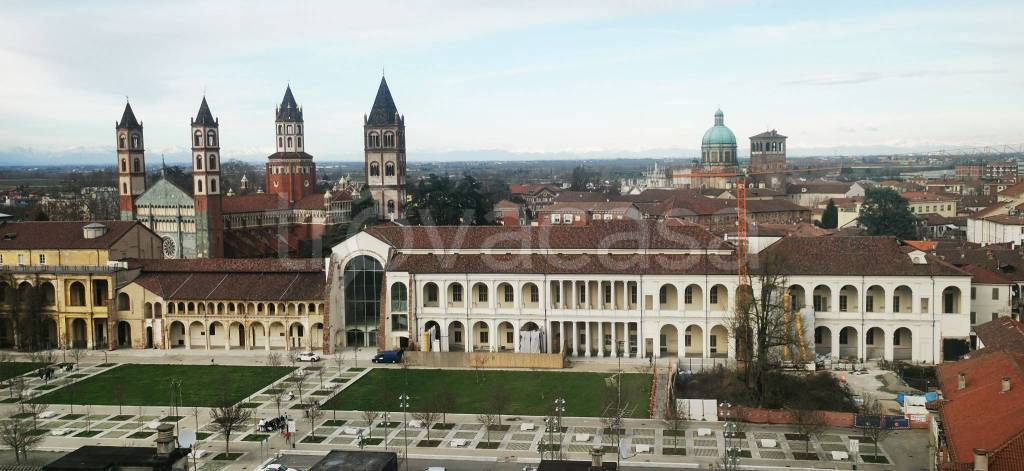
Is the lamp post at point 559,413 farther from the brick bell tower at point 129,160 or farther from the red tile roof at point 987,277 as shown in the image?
the brick bell tower at point 129,160

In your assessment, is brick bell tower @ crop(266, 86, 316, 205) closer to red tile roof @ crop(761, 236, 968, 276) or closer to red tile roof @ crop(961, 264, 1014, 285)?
red tile roof @ crop(761, 236, 968, 276)

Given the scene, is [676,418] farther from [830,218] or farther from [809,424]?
[830,218]

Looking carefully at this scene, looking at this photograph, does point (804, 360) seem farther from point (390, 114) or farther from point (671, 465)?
point (390, 114)

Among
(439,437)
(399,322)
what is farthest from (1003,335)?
(399,322)

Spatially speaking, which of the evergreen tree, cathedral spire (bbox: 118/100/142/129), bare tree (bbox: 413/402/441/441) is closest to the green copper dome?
the evergreen tree

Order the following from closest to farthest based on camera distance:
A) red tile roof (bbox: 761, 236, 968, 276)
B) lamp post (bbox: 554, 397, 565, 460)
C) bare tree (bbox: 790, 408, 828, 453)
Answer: bare tree (bbox: 790, 408, 828, 453), lamp post (bbox: 554, 397, 565, 460), red tile roof (bbox: 761, 236, 968, 276)

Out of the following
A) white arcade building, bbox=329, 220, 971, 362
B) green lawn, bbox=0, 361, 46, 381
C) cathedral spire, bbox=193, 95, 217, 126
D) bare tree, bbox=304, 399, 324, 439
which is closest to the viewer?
bare tree, bbox=304, 399, 324, 439

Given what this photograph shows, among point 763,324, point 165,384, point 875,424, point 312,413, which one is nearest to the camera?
point 875,424
